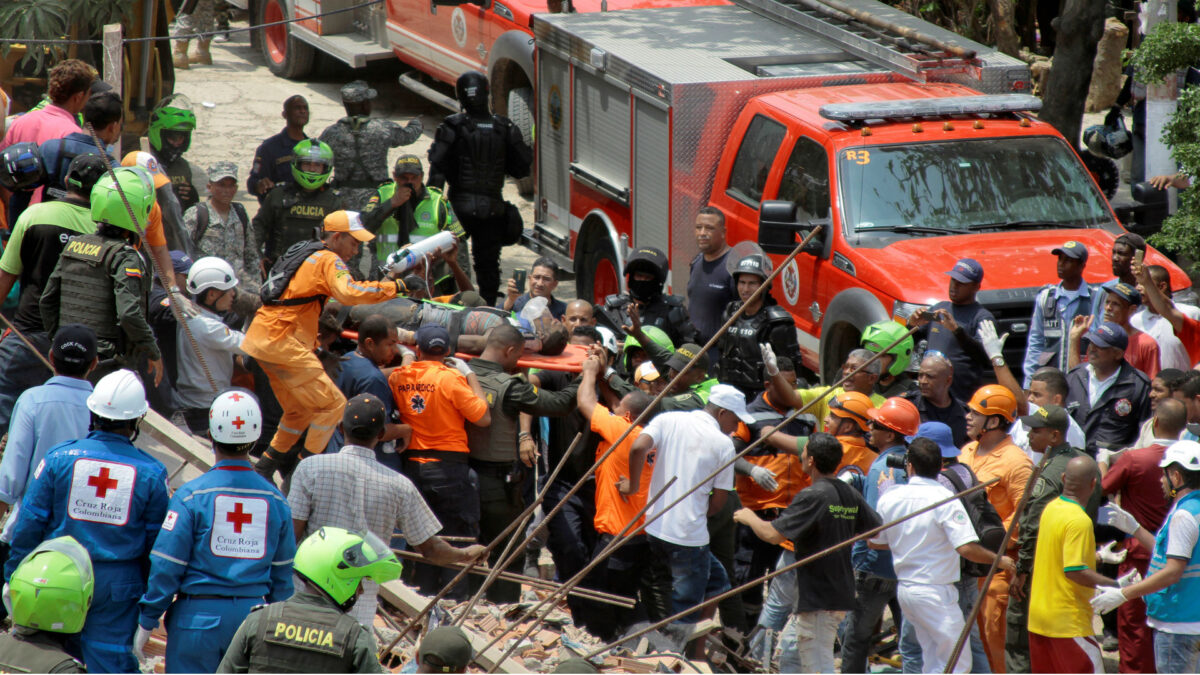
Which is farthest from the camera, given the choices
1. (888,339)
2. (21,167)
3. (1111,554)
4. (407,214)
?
(407,214)

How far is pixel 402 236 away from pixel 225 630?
5693mm

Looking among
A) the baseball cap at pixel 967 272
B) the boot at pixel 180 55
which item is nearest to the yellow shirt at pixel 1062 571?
the baseball cap at pixel 967 272

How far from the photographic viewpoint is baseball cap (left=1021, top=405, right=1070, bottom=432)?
23.3 ft

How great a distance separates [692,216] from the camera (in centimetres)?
1062

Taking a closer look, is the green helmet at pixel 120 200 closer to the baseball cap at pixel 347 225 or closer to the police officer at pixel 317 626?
the baseball cap at pixel 347 225

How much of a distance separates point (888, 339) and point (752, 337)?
0.92 m

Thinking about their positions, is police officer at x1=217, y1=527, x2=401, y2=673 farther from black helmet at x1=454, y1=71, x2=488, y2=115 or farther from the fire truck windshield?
black helmet at x1=454, y1=71, x2=488, y2=115

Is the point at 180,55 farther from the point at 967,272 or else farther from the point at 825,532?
the point at 825,532

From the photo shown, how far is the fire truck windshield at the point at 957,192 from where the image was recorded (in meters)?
9.41

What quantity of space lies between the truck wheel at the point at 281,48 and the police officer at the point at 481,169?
7232 mm

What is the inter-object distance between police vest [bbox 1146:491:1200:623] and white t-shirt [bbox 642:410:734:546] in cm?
206

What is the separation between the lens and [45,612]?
15.7 ft

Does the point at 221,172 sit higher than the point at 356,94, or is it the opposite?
the point at 356,94

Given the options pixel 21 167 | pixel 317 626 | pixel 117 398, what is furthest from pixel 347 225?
pixel 317 626
